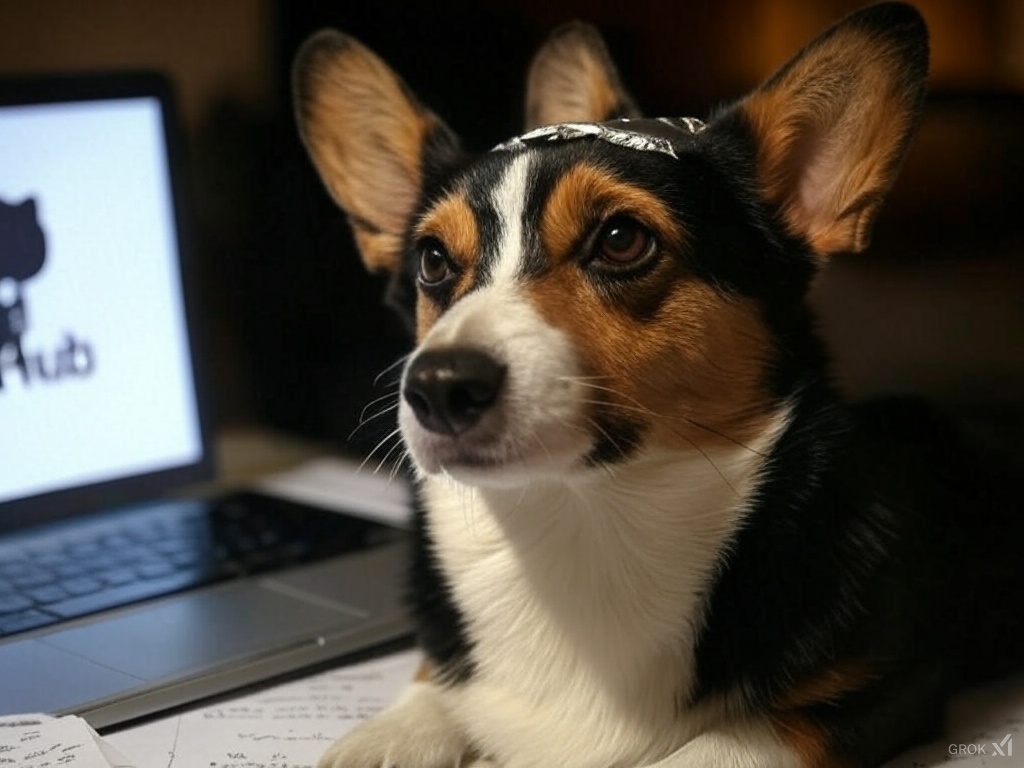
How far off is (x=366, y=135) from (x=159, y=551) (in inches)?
22.6

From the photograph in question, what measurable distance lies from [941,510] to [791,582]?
10.9 inches

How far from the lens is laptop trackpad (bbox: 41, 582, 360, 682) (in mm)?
1298

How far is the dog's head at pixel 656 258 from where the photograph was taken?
40.9 inches

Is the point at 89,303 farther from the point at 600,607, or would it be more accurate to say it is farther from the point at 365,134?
the point at 600,607

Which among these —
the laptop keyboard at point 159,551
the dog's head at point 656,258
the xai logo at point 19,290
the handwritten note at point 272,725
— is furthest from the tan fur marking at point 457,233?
the xai logo at point 19,290

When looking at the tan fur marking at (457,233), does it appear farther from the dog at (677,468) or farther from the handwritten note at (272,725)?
the handwritten note at (272,725)

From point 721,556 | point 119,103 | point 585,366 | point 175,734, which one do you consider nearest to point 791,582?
point 721,556

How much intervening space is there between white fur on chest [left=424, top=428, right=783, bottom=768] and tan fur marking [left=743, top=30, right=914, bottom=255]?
0.62ft

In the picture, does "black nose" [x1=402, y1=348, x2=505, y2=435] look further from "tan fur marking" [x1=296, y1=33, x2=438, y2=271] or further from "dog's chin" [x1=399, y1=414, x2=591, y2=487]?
"tan fur marking" [x1=296, y1=33, x2=438, y2=271]

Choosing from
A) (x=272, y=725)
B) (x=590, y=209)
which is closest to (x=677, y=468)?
(x=590, y=209)

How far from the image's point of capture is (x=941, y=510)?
133 centimetres

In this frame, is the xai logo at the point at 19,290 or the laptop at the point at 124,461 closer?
the laptop at the point at 124,461

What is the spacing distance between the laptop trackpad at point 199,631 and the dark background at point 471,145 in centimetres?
24

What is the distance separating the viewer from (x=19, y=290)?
1602 millimetres
